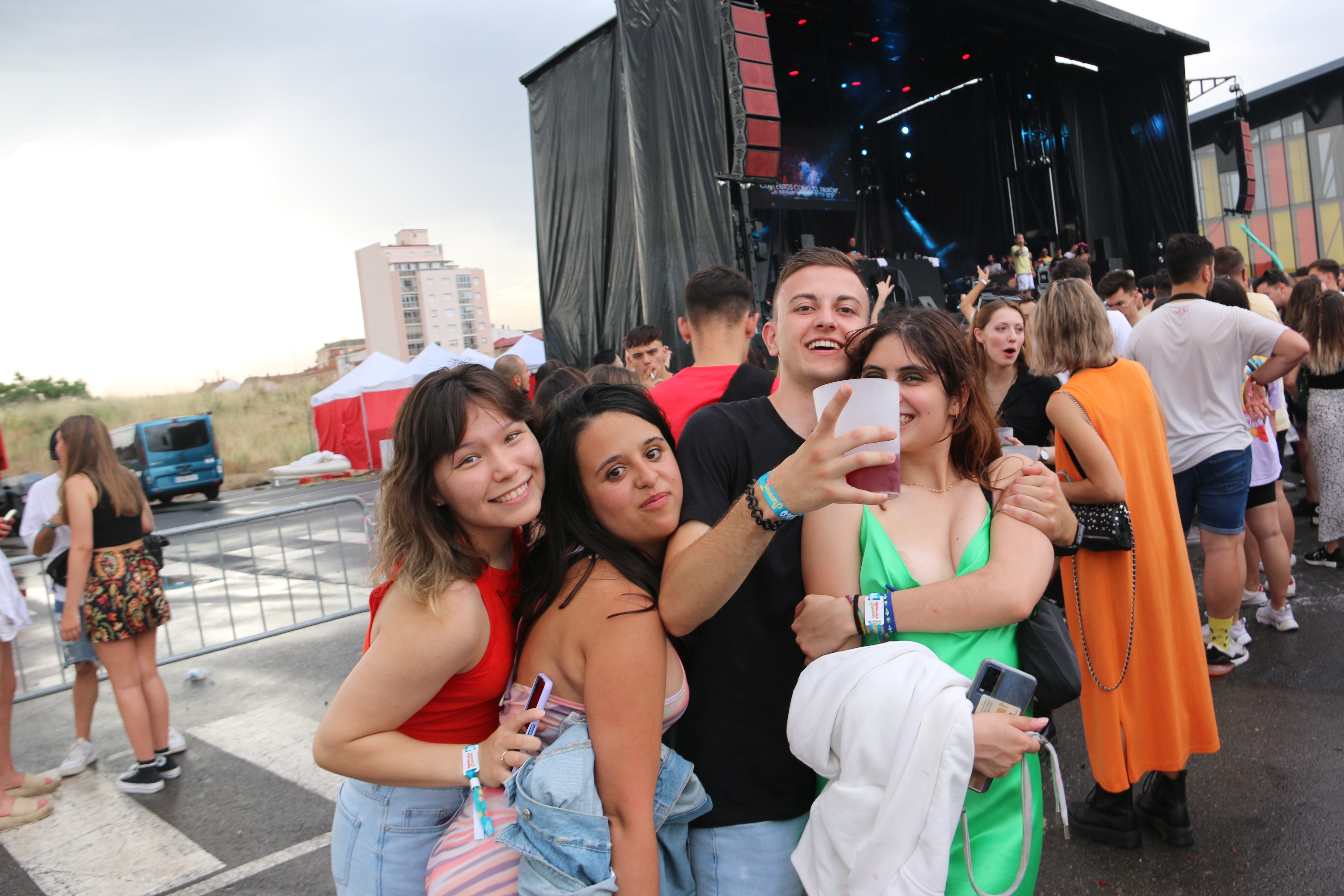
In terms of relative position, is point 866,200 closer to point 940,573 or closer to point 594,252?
point 594,252

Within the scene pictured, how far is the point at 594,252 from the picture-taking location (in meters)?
11.6

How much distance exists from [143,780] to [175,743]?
1.36 ft

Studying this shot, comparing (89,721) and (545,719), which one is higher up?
(545,719)

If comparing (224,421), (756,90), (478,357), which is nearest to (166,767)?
(756,90)

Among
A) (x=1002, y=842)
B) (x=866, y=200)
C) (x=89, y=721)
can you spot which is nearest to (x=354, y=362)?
(x=866, y=200)

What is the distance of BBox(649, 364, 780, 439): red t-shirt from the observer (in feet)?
9.90

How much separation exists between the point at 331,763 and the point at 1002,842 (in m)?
1.26

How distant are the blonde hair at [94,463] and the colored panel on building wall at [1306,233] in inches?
1482

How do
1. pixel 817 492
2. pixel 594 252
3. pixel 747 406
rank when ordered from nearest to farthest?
pixel 817 492
pixel 747 406
pixel 594 252

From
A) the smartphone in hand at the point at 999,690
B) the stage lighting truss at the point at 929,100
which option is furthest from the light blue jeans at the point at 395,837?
the stage lighting truss at the point at 929,100

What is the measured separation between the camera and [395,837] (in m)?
1.59

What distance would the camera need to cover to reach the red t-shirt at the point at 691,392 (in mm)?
3018

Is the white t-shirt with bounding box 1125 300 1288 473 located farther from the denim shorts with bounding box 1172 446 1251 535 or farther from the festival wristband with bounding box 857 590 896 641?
the festival wristband with bounding box 857 590 896 641

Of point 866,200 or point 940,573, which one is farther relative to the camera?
point 866,200
